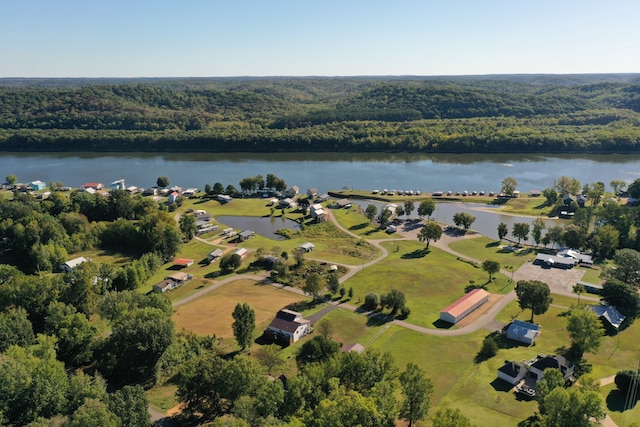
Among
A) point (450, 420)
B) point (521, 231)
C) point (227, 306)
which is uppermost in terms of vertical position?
point (450, 420)

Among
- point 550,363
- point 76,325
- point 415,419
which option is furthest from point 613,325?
point 76,325

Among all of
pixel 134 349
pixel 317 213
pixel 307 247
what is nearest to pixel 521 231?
pixel 307 247

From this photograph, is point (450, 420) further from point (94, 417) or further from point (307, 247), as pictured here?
point (307, 247)

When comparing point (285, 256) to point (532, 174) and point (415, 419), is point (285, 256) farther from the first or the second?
point (532, 174)

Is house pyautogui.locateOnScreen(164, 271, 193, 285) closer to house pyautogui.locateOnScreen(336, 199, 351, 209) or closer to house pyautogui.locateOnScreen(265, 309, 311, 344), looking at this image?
house pyautogui.locateOnScreen(265, 309, 311, 344)

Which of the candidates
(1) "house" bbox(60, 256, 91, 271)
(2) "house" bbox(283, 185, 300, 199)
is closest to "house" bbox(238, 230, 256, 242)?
(1) "house" bbox(60, 256, 91, 271)

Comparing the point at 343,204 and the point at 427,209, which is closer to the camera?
the point at 427,209

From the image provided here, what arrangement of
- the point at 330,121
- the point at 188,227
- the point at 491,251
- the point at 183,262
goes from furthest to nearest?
the point at 330,121 → the point at 188,227 → the point at 491,251 → the point at 183,262
